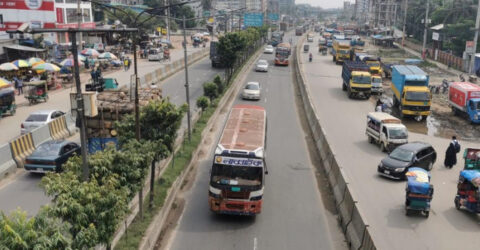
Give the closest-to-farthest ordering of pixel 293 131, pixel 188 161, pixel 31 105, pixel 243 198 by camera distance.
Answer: pixel 243 198 < pixel 188 161 < pixel 293 131 < pixel 31 105

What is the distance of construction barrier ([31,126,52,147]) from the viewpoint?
946 inches

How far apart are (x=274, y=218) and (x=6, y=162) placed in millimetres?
12914

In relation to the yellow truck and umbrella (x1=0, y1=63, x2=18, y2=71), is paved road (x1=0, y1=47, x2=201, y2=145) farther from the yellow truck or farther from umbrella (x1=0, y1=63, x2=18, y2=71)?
the yellow truck

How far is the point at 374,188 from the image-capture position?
2069cm

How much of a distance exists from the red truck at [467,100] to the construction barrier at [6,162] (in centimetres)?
3122

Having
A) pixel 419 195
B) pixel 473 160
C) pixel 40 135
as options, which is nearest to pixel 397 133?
pixel 473 160

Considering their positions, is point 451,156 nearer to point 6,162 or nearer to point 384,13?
point 6,162

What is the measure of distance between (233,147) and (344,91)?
32.3 m

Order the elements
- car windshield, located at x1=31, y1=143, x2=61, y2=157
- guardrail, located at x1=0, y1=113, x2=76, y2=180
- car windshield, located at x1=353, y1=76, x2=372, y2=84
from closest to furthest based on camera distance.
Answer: car windshield, located at x1=31, y1=143, x2=61, y2=157, guardrail, located at x1=0, y1=113, x2=76, y2=180, car windshield, located at x1=353, y1=76, x2=372, y2=84

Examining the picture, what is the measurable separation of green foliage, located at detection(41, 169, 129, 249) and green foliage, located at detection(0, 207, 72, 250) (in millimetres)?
587

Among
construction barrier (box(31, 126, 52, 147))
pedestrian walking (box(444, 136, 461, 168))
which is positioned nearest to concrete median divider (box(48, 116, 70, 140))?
construction barrier (box(31, 126, 52, 147))

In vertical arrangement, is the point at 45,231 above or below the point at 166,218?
above

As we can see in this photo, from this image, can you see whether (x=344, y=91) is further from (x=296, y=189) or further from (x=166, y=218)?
(x=166, y=218)

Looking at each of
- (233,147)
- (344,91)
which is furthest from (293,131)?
(344,91)
